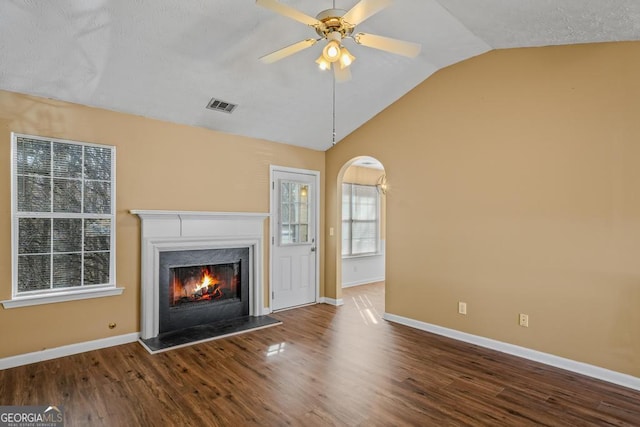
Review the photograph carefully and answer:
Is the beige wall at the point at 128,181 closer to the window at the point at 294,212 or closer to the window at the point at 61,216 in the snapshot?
the window at the point at 61,216

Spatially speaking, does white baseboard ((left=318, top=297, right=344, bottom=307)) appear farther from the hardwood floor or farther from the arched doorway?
the hardwood floor

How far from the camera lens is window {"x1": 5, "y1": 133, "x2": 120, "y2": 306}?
3346mm

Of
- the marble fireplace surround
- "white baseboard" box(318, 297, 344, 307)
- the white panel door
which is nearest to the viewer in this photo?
the marble fireplace surround

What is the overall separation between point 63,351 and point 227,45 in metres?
3.42

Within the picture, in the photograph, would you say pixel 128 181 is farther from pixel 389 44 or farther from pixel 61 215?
pixel 389 44

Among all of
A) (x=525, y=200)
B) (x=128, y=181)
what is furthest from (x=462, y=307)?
(x=128, y=181)

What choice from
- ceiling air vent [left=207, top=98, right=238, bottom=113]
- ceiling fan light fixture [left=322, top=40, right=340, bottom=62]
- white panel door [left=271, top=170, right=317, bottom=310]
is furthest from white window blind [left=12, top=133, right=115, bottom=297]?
ceiling fan light fixture [left=322, top=40, right=340, bottom=62]

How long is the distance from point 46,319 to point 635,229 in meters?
5.48

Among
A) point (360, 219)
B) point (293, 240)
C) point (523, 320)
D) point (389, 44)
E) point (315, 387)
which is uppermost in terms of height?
point (389, 44)

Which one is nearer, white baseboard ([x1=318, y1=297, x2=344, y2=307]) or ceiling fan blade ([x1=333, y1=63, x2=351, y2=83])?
ceiling fan blade ([x1=333, y1=63, x2=351, y2=83])

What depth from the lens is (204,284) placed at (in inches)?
182

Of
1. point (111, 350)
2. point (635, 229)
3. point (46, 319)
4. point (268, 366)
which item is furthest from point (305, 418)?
point (635, 229)

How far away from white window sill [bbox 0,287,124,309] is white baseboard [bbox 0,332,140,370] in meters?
0.48

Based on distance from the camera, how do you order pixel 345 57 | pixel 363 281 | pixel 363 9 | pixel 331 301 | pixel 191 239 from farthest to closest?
pixel 363 281 < pixel 331 301 < pixel 191 239 < pixel 345 57 < pixel 363 9
